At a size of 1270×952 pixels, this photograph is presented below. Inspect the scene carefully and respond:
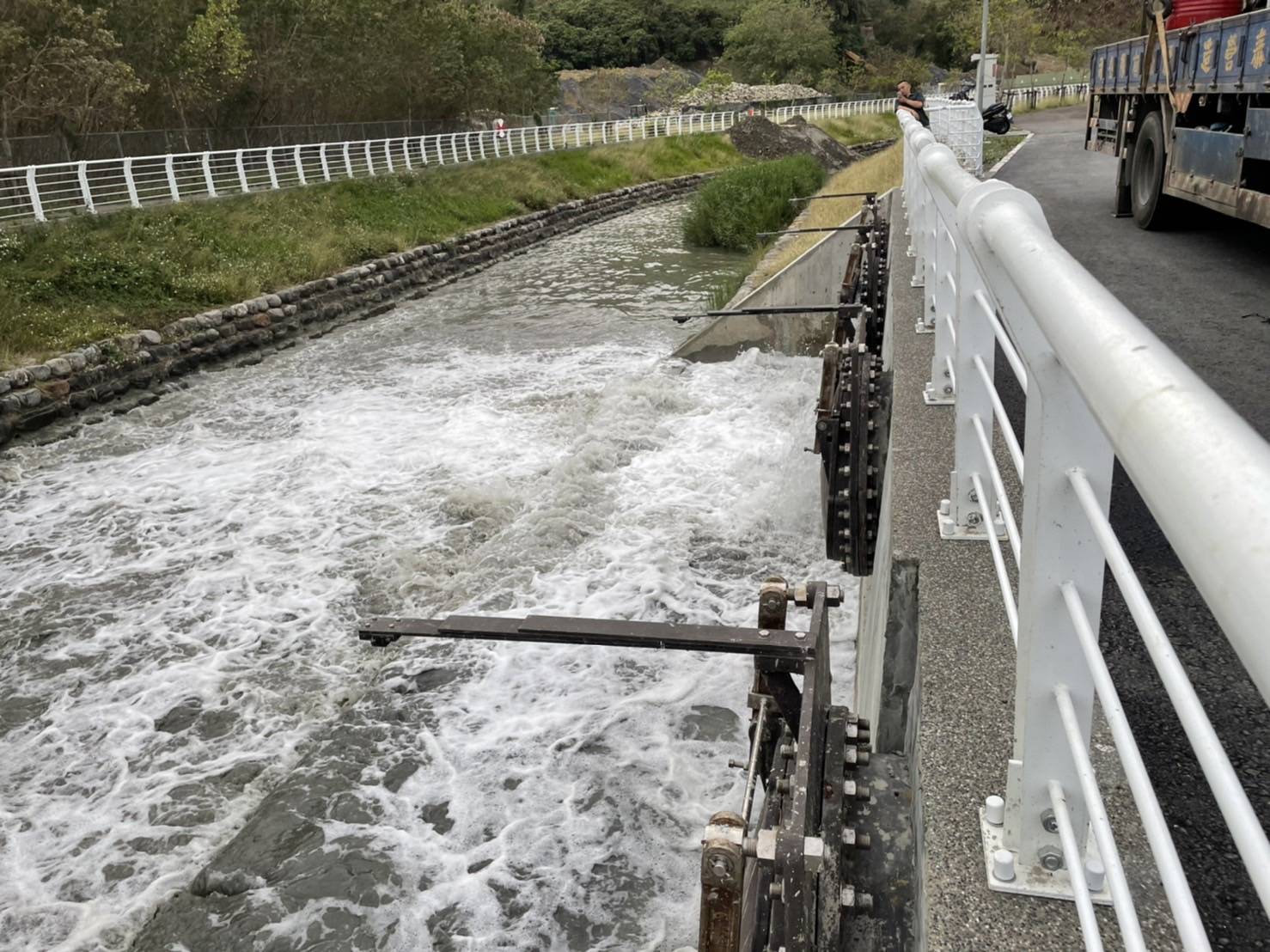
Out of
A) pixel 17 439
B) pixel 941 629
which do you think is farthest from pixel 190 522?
pixel 941 629

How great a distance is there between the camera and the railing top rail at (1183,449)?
2.35 feet

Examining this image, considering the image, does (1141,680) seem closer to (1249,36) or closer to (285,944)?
(285,944)

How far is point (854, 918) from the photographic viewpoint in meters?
2.27

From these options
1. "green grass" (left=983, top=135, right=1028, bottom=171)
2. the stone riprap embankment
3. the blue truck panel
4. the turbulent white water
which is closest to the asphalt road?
the blue truck panel

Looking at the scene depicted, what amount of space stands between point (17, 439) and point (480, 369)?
18.7ft

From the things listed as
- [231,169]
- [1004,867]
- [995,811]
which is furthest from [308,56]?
[1004,867]

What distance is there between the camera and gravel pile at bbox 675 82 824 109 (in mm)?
64750

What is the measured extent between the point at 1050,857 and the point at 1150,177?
11.0 metres

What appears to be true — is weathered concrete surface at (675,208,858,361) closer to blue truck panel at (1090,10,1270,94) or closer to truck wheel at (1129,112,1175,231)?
truck wheel at (1129,112,1175,231)

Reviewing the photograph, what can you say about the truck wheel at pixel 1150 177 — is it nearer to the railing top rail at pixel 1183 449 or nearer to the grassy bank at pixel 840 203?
the grassy bank at pixel 840 203

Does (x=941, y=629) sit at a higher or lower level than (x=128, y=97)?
lower

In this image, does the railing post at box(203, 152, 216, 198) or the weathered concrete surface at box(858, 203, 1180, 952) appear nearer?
the weathered concrete surface at box(858, 203, 1180, 952)

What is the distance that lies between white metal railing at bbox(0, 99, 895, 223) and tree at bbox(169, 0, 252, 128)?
2253 mm

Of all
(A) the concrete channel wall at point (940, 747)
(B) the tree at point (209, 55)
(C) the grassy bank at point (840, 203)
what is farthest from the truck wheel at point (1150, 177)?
(B) the tree at point (209, 55)
